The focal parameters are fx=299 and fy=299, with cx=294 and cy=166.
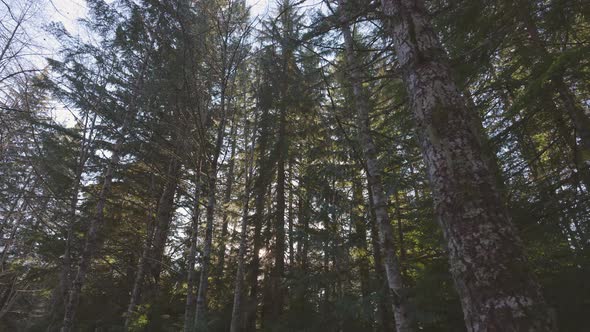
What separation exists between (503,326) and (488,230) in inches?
18.4

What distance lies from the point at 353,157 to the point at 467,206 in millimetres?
6825

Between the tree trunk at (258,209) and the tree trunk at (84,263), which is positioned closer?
the tree trunk at (84,263)

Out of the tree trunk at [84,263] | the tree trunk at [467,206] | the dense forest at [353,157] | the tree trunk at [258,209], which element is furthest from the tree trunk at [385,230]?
the tree trunk at [258,209]

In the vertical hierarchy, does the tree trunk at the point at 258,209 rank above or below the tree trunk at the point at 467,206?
above

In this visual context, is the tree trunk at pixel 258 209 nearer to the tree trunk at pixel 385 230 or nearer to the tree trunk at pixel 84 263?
the tree trunk at pixel 84 263

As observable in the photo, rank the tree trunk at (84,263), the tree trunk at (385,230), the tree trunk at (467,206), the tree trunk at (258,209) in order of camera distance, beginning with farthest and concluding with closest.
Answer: the tree trunk at (258,209)
the tree trunk at (84,263)
the tree trunk at (385,230)
the tree trunk at (467,206)

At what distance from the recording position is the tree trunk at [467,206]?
1.44 m

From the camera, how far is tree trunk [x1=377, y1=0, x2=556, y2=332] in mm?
1444

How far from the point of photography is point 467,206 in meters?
1.72

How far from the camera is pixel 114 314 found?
11.2 m

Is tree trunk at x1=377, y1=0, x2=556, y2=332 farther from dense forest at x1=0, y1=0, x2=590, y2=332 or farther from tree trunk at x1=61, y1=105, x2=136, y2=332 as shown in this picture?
tree trunk at x1=61, y1=105, x2=136, y2=332

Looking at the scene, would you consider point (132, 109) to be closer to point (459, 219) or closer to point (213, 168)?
point (213, 168)

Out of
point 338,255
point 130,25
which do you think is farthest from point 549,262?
point 130,25

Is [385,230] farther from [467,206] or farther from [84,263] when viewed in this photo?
[84,263]
